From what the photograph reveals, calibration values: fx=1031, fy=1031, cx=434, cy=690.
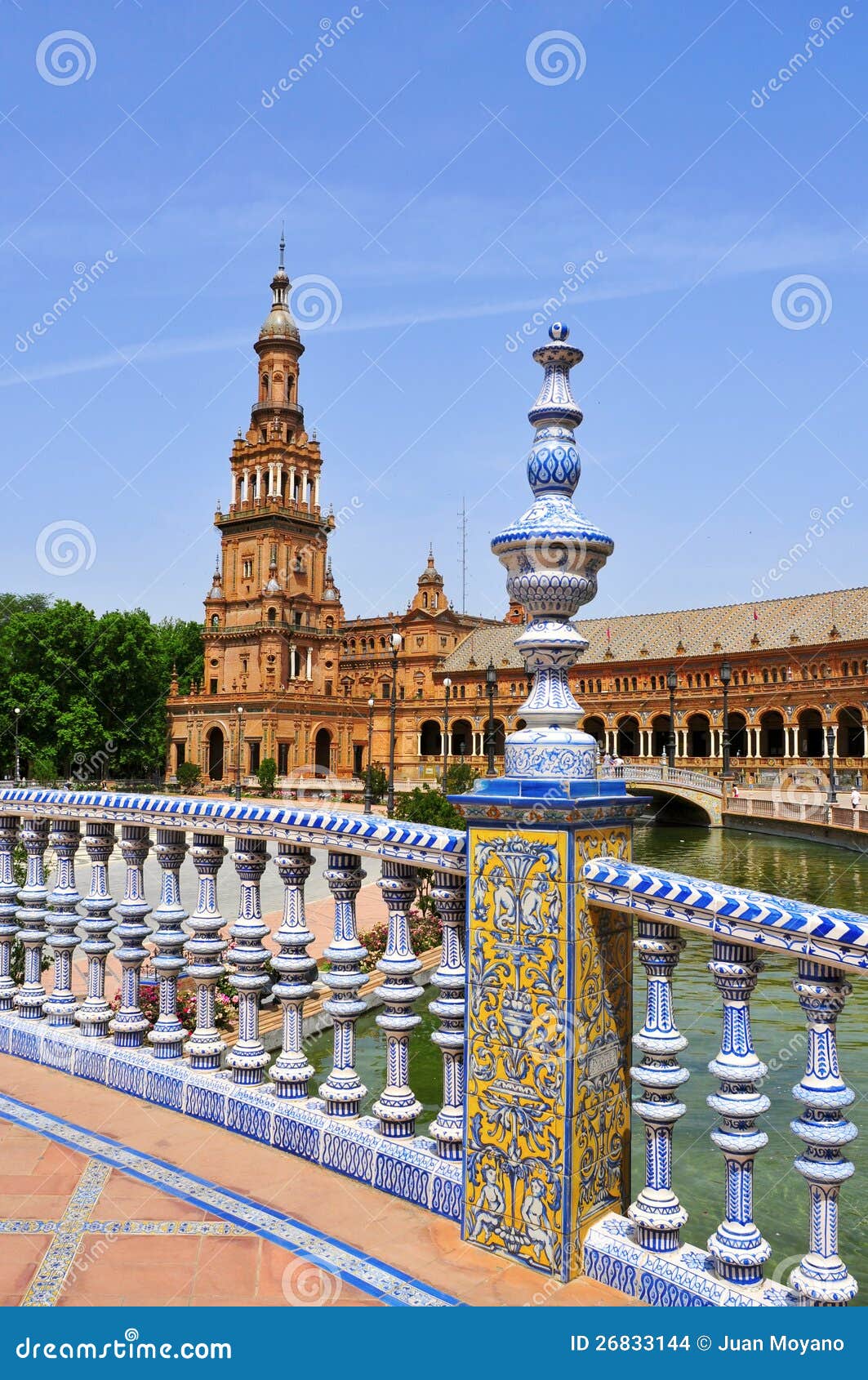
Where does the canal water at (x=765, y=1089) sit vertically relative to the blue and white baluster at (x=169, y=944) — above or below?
below

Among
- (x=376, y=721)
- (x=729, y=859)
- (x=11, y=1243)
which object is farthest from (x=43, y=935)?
(x=376, y=721)

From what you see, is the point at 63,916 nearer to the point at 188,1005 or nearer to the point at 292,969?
the point at 292,969

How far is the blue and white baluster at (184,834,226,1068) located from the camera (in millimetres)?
4414

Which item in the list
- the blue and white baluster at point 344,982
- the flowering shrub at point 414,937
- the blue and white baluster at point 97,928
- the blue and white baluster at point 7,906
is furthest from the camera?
the flowering shrub at point 414,937

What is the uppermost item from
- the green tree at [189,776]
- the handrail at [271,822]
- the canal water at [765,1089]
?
the green tree at [189,776]

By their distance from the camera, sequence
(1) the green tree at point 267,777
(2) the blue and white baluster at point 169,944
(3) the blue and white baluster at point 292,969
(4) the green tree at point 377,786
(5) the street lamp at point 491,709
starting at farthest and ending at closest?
(1) the green tree at point 267,777 < (4) the green tree at point 377,786 < (5) the street lamp at point 491,709 < (2) the blue and white baluster at point 169,944 < (3) the blue and white baluster at point 292,969

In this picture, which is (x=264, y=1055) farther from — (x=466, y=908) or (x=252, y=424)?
(x=252, y=424)

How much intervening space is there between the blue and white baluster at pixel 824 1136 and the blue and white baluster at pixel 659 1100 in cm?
41

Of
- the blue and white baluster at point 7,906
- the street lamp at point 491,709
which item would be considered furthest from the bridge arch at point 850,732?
the blue and white baluster at point 7,906

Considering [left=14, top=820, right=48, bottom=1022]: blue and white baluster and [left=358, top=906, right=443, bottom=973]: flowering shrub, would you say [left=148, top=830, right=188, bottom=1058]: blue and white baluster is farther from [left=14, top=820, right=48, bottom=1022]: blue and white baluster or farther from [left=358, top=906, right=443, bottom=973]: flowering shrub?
[left=358, top=906, right=443, bottom=973]: flowering shrub

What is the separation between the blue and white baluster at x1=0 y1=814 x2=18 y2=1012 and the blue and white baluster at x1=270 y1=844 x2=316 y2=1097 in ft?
6.82

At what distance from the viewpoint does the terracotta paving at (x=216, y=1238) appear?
2.99 m

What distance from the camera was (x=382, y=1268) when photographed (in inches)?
123

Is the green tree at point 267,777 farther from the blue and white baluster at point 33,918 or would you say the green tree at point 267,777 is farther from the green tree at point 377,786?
the blue and white baluster at point 33,918
